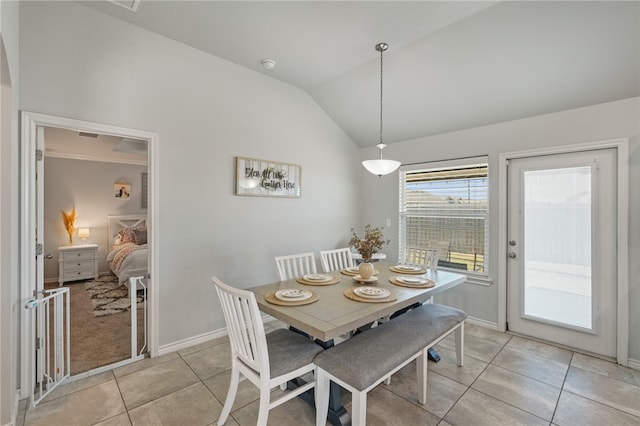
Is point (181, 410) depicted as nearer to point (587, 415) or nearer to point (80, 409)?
point (80, 409)

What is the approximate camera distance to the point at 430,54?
2.79 meters

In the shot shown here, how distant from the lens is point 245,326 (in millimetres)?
1686

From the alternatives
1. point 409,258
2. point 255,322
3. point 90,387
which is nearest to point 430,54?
point 409,258

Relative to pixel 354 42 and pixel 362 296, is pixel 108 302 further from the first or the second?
pixel 354 42

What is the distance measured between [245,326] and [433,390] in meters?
1.56

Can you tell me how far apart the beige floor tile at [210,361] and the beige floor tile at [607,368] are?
314 centimetres

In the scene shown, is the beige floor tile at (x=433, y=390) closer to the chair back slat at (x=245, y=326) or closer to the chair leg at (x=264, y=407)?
the chair leg at (x=264, y=407)

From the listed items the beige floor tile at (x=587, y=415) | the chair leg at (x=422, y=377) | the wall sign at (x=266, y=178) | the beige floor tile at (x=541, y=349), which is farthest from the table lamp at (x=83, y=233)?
the beige floor tile at (x=587, y=415)

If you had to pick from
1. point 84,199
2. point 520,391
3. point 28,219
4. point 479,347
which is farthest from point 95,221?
point 520,391

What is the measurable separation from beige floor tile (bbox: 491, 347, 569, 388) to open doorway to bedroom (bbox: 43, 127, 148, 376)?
12.8 feet

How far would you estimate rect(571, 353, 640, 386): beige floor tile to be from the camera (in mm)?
2354

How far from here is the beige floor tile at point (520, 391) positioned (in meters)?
2.00

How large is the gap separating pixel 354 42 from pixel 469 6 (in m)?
0.96

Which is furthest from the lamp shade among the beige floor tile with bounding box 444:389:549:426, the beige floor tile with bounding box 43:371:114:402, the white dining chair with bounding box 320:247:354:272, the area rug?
the area rug
